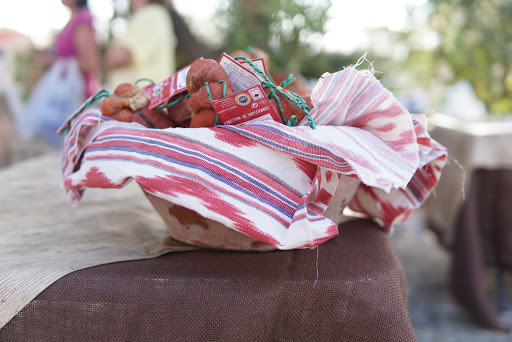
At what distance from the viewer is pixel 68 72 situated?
233cm

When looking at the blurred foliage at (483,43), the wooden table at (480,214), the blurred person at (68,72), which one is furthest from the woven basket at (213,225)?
the blurred foliage at (483,43)

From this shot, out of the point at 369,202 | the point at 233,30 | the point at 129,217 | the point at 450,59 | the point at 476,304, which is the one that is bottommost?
the point at 450,59

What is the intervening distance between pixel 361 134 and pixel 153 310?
0.38 meters

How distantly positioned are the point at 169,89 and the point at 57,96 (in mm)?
1852

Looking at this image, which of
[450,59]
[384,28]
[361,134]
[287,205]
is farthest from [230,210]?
[384,28]

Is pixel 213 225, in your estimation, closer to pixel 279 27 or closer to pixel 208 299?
pixel 208 299

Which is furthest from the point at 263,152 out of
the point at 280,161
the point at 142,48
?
the point at 142,48

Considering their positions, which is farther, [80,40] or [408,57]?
[408,57]

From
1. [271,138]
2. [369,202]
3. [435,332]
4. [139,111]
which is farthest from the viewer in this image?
[435,332]

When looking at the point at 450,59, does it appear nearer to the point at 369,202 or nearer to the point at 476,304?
the point at 476,304

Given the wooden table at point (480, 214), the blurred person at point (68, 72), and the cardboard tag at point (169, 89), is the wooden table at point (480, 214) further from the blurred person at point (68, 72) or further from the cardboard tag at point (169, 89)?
the blurred person at point (68, 72)

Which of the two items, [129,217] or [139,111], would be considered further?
[129,217]

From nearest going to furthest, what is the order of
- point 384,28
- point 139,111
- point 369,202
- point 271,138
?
point 271,138
point 139,111
point 369,202
point 384,28

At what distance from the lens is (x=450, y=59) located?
18.3ft
